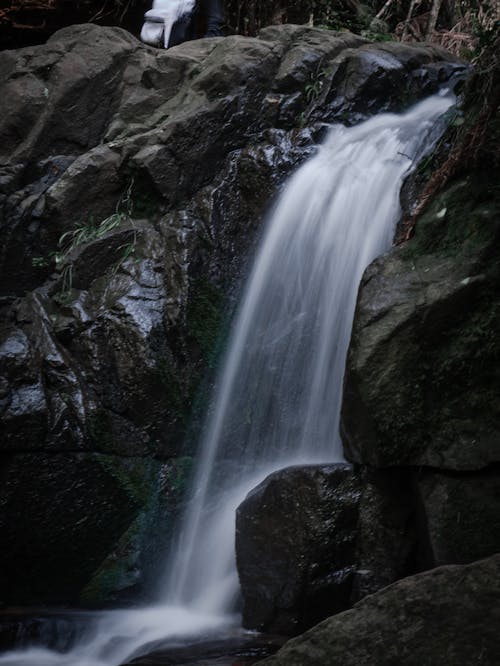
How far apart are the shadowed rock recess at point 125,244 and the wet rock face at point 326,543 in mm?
1191

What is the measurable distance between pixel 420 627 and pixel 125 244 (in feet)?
12.2

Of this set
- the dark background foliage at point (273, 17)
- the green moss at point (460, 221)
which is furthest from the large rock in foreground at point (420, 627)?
the dark background foliage at point (273, 17)

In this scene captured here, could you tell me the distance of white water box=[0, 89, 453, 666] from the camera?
3.70 meters

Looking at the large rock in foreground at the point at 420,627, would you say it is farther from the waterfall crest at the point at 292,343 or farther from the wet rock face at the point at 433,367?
the waterfall crest at the point at 292,343

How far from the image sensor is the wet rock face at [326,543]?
3.25 meters

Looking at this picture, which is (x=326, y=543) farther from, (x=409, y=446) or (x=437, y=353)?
(x=437, y=353)

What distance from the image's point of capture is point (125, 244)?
5.07 metres

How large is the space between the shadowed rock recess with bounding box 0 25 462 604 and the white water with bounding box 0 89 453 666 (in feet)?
0.66

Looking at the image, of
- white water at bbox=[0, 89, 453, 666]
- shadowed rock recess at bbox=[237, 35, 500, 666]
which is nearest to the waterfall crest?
white water at bbox=[0, 89, 453, 666]

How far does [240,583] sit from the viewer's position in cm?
349

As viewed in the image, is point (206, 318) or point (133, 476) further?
point (206, 318)

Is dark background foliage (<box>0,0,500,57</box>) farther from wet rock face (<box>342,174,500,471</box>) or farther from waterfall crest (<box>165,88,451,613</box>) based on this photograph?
wet rock face (<box>342,174,500,471</box>)

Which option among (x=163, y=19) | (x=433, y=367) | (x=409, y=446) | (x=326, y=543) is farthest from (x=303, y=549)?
(x=163, y=19)

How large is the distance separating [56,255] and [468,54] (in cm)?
320
